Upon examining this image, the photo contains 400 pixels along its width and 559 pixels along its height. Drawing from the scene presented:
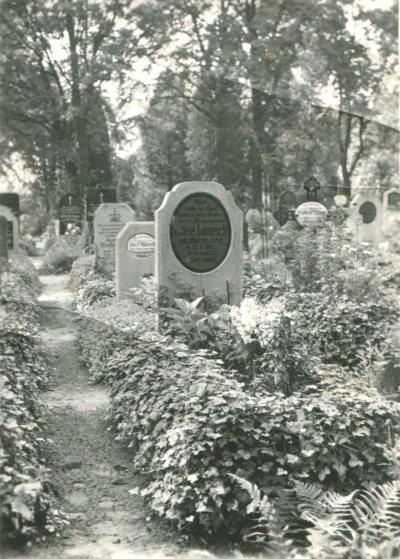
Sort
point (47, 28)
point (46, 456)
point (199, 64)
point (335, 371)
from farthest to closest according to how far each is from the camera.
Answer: point (199, 64), point (47, 28), point (335, 371), point (46, 456)

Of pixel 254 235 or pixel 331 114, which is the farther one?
pixel 331 114

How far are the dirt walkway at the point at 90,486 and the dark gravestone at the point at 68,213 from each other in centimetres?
1475

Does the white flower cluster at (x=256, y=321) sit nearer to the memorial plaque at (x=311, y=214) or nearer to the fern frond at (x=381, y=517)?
the fern frond at (x=381, y=517)

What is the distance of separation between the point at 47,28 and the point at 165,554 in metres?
17.6

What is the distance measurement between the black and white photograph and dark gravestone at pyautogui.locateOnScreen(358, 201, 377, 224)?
0.24 ft

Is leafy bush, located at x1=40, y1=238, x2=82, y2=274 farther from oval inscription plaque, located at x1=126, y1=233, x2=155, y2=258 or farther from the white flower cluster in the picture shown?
the white flower cluster

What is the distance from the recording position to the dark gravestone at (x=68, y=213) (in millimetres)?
21609

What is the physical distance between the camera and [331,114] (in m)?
25.8

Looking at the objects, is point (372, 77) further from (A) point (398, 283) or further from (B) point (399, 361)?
(B) point (399, 361)

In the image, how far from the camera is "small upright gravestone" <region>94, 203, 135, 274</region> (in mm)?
13062

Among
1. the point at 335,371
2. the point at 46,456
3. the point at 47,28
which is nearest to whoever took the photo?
the point at 46,456

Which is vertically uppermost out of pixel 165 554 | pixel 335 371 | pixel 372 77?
pixel 372 77

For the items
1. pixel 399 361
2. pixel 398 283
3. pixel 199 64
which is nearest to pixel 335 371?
pixel 399 361

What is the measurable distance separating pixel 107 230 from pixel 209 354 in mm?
8864
